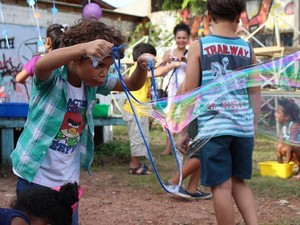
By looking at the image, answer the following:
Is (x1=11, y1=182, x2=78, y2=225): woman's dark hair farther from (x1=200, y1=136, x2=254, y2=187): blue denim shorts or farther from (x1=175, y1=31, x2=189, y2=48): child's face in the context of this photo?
(x1=175, y1=31, x2=189, y2=48): child's face

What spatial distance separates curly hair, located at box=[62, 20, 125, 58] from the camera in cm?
236

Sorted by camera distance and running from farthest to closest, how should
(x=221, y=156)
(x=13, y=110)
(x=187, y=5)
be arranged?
(x=187, y=5)
(x=13, y=110)
(x=221, y=156)

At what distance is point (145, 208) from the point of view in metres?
4.28

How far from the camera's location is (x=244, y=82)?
2979mm

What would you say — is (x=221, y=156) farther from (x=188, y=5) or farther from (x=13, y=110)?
(x=188, y=5)

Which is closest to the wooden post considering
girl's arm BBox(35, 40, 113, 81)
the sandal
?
the sandal

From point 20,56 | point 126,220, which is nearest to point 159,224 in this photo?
point 126,220

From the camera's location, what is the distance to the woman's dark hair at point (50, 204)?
2.15m

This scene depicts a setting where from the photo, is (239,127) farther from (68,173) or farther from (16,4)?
(16,4)

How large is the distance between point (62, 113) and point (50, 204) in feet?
1.65

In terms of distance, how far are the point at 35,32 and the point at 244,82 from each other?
339 inches

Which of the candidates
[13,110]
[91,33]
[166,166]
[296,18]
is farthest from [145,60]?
[296,18]

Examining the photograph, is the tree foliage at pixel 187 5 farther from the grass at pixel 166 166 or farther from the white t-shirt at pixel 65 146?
the white t-shirt at pixel 65 146

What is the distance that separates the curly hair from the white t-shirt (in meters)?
0.25
